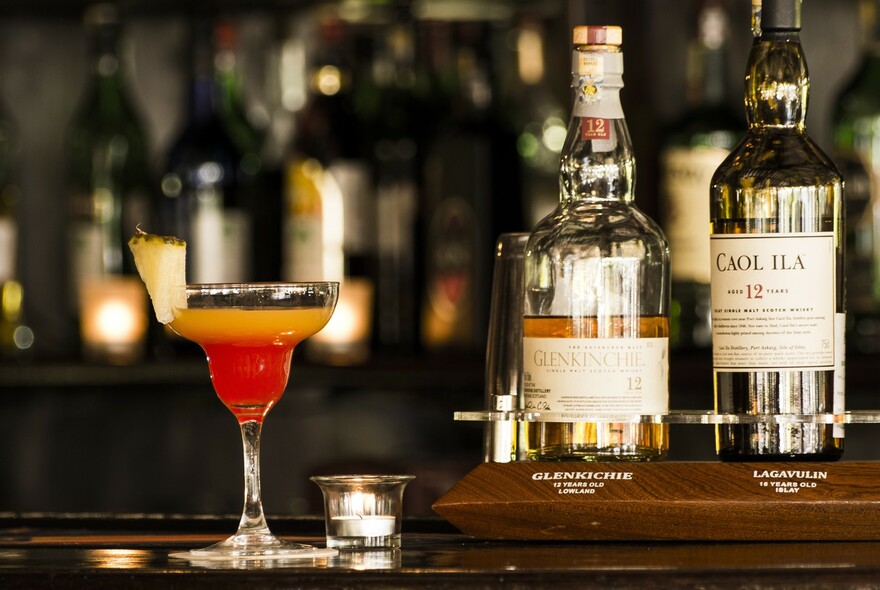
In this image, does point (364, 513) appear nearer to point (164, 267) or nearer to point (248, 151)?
point (164, 267)

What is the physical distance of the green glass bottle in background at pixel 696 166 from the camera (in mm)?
2023

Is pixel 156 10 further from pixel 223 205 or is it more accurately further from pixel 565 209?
pixel 565 209

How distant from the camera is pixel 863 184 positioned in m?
2.04

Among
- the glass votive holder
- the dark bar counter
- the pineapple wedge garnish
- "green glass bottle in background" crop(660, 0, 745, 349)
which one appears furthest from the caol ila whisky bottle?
"green glass bottle in background" crop(660, 0, 745, 349)

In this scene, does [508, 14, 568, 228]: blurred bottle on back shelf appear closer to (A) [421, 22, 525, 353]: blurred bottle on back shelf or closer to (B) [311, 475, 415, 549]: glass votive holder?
(A) [421, 22, 525, 353]: blurred bottle on back shelf

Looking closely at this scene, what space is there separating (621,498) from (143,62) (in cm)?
159

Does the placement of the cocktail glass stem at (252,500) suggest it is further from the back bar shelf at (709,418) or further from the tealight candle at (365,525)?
the back bar shelf at (709,418)

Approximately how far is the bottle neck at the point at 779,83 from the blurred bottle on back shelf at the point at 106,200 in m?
1.22

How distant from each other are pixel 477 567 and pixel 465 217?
131cm

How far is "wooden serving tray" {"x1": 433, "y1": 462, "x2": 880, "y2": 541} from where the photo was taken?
0.98 m

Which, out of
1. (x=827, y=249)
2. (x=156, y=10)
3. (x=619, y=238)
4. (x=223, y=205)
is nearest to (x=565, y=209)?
(x=619, y=238)

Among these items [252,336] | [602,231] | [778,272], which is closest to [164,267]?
Result: [252,336]

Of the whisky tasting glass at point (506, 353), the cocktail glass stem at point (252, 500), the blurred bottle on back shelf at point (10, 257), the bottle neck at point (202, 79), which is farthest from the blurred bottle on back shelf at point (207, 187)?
the cocktail glass stem at point (252, 500)

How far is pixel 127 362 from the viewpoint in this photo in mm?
2121
